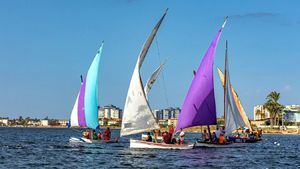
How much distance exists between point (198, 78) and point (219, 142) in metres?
9.59

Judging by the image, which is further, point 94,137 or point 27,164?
point 94,137

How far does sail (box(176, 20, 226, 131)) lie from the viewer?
67750mm

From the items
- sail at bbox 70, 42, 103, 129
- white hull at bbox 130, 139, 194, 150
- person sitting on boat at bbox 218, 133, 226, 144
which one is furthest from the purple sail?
Answer: person sitting on boat at bbox 218, 133, 226, 144

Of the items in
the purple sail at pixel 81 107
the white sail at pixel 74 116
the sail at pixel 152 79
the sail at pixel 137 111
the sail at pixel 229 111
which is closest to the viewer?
the sail at pixel 137 111

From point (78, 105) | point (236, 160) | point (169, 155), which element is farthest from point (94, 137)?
point (236, 160)

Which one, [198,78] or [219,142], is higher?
[198,78]

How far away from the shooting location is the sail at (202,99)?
67750 millimetres

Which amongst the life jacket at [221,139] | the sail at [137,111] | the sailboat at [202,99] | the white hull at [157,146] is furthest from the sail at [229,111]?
the sail at [137,111]

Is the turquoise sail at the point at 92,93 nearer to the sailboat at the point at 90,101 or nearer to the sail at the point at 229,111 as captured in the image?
the sailboat at the point at 90,101

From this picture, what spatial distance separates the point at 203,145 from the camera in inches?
2813

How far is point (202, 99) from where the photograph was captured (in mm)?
68812

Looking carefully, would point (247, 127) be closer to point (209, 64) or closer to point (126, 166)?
point (209, 64)

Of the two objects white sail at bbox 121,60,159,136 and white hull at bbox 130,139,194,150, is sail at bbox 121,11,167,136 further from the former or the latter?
white hull at bbox 130,139,194,150

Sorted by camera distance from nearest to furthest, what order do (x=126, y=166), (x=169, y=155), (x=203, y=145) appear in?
(x=126, y=166), (x=169, y=155), (x=203, y=145)
